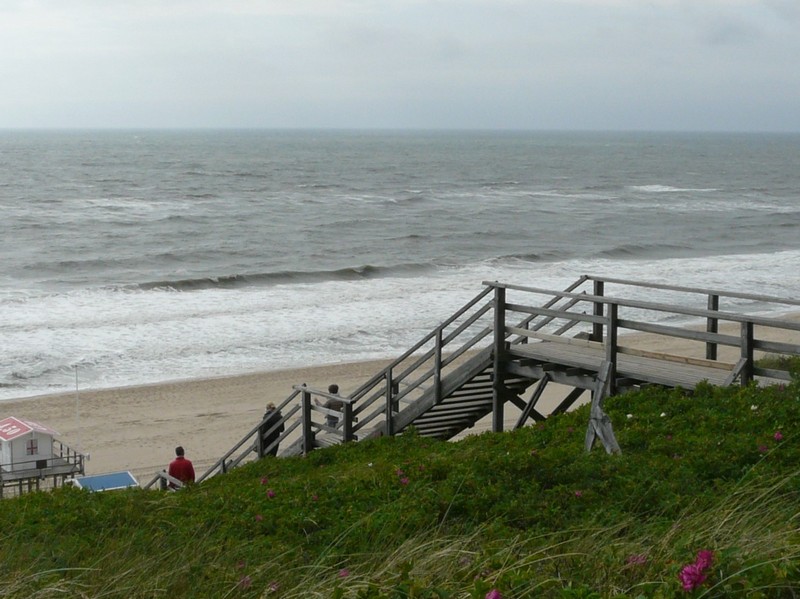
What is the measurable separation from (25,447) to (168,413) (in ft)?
19.9

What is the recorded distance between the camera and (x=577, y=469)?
7.11 meters

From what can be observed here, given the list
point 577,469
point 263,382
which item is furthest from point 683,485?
point 263,382

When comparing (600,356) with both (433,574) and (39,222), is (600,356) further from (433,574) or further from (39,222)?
(39,222)

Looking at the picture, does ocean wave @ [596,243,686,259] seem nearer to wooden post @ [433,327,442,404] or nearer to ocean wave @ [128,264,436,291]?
ocean wave @ [128,264,436,291]

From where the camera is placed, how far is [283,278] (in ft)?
131

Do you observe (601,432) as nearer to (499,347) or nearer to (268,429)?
(499,347)

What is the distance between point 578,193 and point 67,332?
213ft

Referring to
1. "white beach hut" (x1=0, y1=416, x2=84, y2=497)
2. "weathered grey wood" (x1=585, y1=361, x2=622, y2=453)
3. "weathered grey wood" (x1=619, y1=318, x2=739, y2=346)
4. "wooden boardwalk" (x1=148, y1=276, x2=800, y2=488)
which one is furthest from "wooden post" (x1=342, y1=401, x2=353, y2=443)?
"white beach hut" (x1=0, y1=416, x2=84, y2=497)

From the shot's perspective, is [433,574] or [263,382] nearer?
[433,574]

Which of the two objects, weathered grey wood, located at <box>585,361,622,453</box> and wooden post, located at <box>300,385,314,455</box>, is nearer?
weathered grey wood, located at <box>585,361,622,453</box>

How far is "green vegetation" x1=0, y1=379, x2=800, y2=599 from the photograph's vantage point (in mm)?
4324

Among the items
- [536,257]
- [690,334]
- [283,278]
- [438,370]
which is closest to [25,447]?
[438,370]

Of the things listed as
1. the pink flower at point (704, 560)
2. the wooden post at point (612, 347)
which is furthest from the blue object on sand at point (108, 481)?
the pink flower at point (704, 560)

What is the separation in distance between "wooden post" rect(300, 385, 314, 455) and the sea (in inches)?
463
